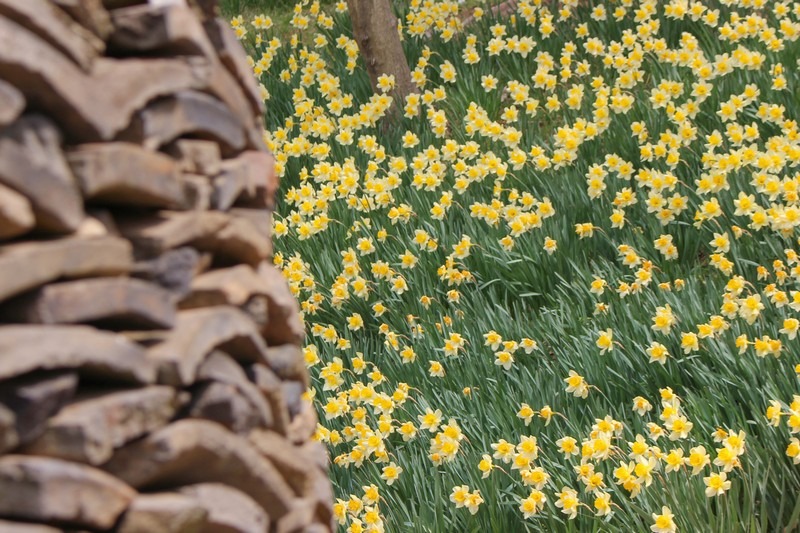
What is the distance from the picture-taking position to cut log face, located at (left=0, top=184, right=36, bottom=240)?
37.3 inches

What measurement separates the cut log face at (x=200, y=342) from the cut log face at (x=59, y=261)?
0.10m

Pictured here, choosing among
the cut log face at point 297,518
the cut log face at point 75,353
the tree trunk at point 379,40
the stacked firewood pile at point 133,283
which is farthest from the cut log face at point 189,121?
the tree trunk at point 379,40

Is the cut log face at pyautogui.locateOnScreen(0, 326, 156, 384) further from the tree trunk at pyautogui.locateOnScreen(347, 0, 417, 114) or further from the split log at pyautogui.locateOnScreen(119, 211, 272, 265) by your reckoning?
the tree trunk at pyautogui.locateOnScreen(347, 0, 417, 114)

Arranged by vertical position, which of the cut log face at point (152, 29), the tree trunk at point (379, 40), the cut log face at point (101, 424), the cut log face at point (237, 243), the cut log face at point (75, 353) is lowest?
the cut log face at point (101, 424)

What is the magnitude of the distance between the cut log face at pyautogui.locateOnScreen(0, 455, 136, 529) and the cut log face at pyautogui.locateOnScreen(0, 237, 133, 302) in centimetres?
17

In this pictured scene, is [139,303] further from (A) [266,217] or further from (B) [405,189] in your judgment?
(B) [405,189]

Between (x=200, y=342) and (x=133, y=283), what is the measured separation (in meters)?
0.11

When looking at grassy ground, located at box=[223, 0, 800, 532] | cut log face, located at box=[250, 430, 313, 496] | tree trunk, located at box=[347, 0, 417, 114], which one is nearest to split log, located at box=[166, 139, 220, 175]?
cut log face, located at box=[250, 430, 313, 496]

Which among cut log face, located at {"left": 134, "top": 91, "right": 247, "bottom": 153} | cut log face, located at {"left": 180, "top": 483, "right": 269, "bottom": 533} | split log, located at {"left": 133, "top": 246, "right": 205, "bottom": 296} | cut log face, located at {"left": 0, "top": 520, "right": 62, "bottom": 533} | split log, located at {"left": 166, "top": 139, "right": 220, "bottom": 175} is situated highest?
cut log face, located at {"left": 134, "top": 91, "right": 247, "bottom": 153}

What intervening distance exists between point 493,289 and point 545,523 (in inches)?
53.6

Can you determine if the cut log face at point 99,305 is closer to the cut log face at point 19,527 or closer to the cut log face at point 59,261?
the cut log face at point 59,261

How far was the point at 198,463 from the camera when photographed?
1124 millimetres

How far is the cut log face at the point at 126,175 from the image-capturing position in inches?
40.4

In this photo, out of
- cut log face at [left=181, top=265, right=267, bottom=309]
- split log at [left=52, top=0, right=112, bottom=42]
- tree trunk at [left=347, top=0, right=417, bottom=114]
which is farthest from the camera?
tree trunk at [left=347, top=0, right=417, bottom=114]
